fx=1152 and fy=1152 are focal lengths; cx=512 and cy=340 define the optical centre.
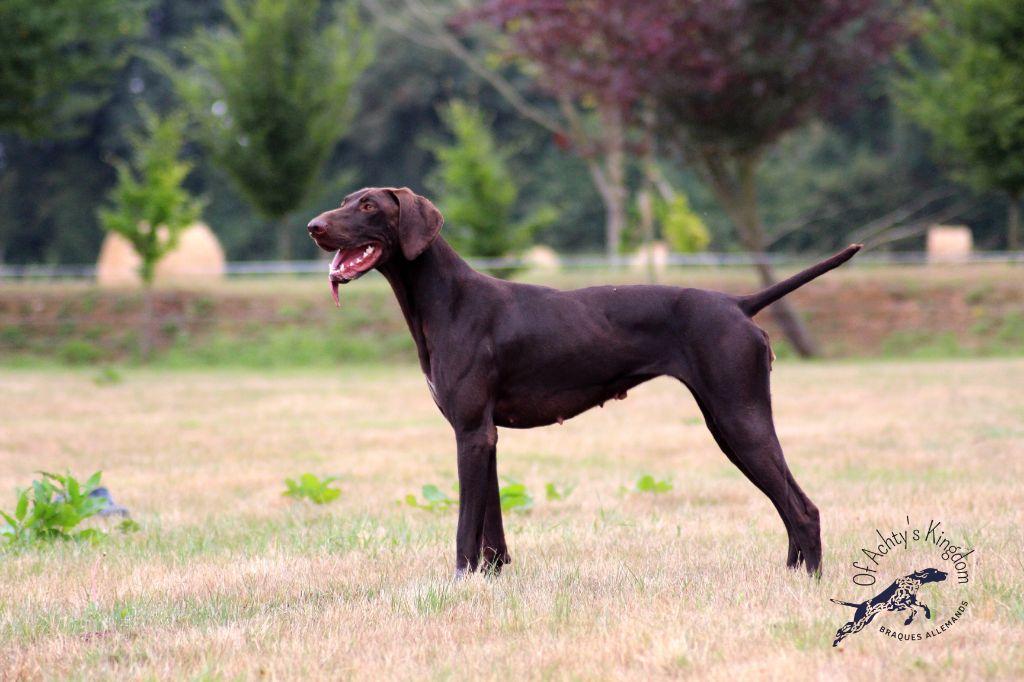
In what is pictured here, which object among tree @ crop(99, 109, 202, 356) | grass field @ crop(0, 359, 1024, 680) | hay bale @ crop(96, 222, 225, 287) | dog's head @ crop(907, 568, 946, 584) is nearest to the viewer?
grass field @ crop(0, 359, 1024, 680)

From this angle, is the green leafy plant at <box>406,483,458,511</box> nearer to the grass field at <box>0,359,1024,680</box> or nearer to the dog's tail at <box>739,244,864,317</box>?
the grass field at <box>0,359,1024,680</box>

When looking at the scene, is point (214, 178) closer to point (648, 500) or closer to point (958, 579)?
point (648, 500)

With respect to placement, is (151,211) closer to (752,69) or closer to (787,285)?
(752,69)

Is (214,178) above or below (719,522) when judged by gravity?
above

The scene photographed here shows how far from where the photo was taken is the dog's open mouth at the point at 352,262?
5.04 m

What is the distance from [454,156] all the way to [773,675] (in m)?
22.4

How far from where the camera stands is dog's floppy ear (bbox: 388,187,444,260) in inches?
201

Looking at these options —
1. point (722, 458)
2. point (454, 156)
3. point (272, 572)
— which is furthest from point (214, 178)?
point (272, 572)

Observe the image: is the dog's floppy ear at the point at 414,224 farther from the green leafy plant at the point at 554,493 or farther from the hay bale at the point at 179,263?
the hay bale at the point at 179,263

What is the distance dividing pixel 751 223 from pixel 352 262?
18.6m

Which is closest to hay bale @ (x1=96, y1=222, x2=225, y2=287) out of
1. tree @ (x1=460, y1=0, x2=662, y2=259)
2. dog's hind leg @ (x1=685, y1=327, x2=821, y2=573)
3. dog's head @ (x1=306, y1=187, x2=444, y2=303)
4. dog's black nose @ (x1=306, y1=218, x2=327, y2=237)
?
tree @ (x1=460, y1=0, x2=662, y2=259)

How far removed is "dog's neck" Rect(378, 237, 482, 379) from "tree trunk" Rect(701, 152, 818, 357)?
16.7m

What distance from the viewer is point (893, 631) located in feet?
13.1

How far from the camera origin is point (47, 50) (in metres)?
22.2
